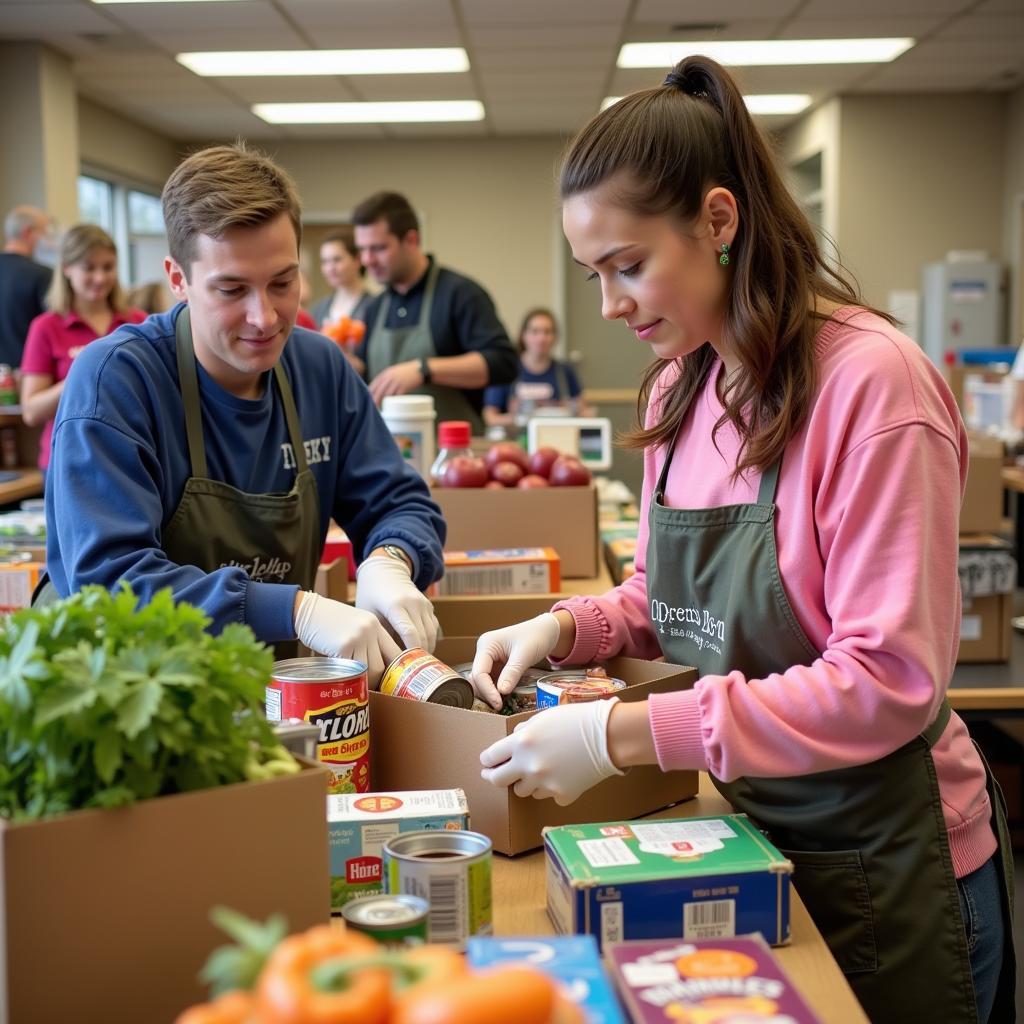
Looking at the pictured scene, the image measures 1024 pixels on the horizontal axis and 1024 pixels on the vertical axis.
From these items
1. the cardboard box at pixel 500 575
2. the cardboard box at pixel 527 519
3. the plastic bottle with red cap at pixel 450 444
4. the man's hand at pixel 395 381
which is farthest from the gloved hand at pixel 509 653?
the man's hand at pixel 395 381

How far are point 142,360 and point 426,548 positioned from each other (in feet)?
1.89

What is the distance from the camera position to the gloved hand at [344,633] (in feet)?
5.24


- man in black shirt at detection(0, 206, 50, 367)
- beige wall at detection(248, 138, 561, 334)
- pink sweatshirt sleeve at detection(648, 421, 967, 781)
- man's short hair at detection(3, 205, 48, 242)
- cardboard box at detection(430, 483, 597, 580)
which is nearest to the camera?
pink sweatshirt sleeve at detection(648, 421, 967, 781)

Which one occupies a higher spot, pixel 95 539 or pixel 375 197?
pixel 375 197

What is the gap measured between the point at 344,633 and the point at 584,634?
320mm

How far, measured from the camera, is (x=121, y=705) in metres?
0.84

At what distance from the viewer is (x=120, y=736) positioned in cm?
84

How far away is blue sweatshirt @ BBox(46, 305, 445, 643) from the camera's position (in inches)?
62.7

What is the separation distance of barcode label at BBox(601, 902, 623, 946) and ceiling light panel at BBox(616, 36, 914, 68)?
6.86 m

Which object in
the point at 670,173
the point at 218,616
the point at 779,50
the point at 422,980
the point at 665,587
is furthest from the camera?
the point at 779,50

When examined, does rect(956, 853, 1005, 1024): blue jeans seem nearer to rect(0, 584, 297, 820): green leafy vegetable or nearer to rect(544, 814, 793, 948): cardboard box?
rect(544, 814, 793, 948): cardboard box

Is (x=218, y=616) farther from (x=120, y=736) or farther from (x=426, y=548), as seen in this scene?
(x=120, y=736)

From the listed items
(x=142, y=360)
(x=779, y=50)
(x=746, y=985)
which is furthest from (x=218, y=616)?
(x=779, y=50)

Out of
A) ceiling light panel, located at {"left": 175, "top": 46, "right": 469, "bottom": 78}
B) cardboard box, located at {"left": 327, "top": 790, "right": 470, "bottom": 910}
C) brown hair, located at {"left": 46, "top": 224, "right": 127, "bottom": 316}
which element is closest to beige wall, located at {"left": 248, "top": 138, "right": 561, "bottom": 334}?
ceiling light panel, located at {"left": 175, "top": 46, "right": 469, "bottom": 78}
